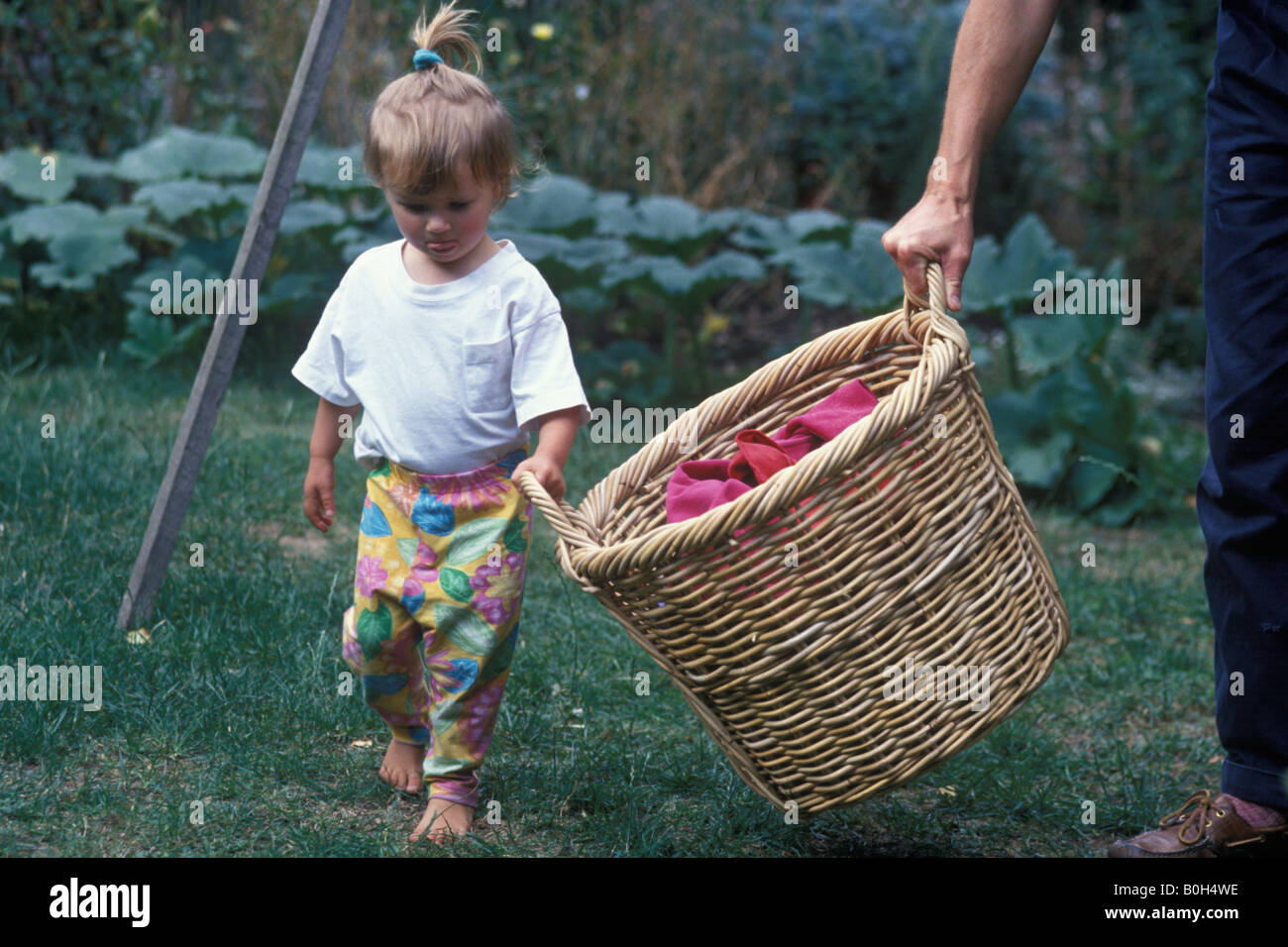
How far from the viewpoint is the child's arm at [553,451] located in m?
1.94

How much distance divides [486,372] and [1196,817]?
51.3 inches

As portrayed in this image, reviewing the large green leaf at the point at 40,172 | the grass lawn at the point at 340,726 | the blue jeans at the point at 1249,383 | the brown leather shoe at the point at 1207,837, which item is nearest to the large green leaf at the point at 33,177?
the large green leaf at the point at 40,172

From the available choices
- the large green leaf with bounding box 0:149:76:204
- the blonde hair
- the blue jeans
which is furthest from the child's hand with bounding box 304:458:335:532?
the large green leaf with bounding box 0:149:76:204

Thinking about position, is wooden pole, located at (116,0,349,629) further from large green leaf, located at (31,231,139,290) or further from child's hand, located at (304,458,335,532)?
large green leaf, located at (31,231,139,290)

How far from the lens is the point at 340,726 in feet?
8.03

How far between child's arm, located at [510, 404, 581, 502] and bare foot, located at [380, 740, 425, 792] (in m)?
0.58

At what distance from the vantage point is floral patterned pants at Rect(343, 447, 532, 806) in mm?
2053

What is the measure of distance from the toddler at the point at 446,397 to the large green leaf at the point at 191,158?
10.2 feet

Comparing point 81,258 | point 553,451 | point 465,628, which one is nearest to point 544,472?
point 553,451

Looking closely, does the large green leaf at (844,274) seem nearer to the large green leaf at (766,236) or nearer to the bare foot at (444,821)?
the large green leaf at (766,236)

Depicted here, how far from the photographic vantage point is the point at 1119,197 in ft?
22.8

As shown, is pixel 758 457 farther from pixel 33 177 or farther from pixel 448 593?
pixel 33 177
